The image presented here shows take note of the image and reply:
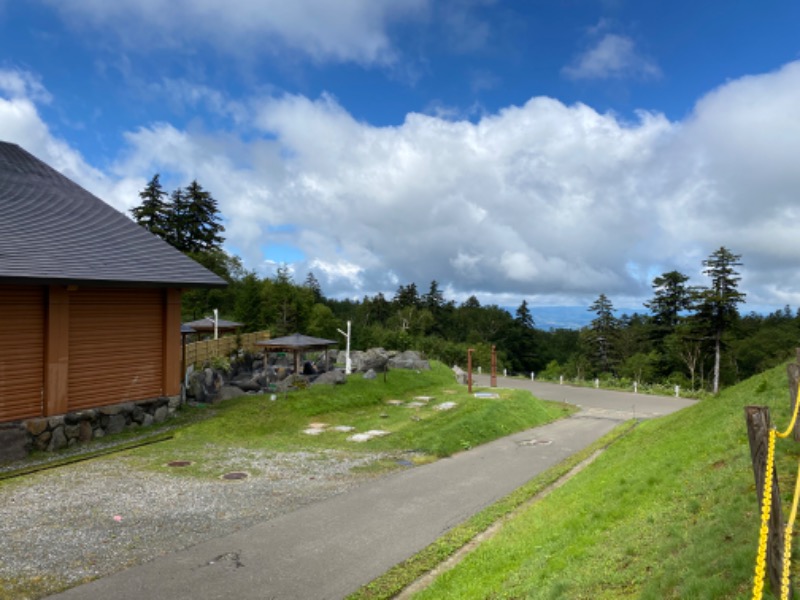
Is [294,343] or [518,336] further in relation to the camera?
[518,336]

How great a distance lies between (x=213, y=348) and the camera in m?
22.0

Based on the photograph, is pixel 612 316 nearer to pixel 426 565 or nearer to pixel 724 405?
pixel 724 405

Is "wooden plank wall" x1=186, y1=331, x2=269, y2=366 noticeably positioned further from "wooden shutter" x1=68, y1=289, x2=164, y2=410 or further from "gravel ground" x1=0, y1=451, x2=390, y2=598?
"gravel ground" x1=0, y1=451, x2=390, y2=598

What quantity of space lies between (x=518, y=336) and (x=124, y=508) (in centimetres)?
7172

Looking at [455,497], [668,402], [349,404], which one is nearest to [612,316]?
[668,402]

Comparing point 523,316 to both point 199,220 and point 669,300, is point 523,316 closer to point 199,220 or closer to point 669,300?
point 669,300

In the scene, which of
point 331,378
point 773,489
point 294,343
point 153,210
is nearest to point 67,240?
point 294,343

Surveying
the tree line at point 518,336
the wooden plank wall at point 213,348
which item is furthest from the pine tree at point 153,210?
the wooden plank wall at point 213,348

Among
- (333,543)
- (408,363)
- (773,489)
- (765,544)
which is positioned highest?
(773,489)

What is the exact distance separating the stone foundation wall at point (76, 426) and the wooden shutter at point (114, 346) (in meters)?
0.34

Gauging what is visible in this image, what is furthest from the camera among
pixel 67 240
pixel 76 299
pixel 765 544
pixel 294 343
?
pixel 294 343

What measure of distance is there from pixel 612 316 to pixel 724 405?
5407 cm

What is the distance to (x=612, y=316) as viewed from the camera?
61.4 meters

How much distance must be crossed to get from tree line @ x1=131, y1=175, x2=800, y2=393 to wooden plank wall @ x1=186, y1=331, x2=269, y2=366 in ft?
26.6
